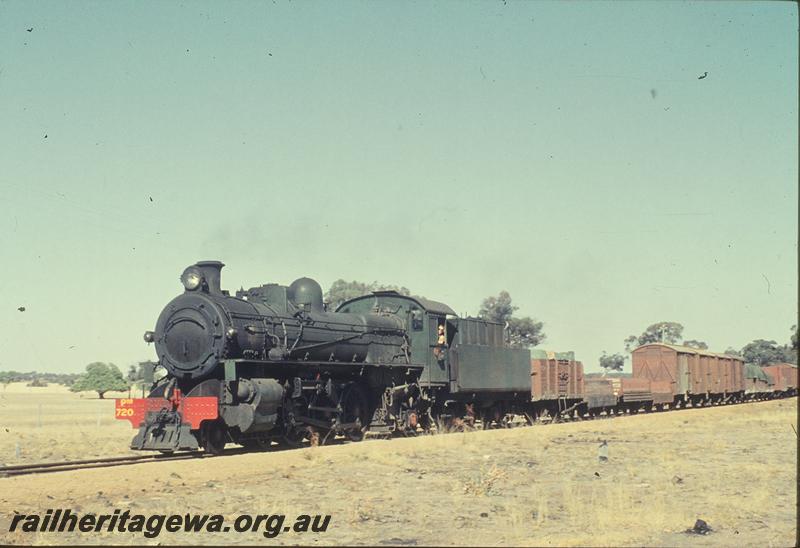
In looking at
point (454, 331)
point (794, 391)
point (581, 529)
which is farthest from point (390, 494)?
point (794, 391)

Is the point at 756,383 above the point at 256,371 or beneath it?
above

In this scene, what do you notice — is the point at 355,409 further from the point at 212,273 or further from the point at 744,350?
the point at 744,350

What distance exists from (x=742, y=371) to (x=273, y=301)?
42.7 metres

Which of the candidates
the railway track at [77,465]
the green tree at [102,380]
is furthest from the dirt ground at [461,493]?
the green tree at [102,380]

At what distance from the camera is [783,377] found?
67.1 m

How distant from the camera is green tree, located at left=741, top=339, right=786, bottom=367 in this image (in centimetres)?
10550

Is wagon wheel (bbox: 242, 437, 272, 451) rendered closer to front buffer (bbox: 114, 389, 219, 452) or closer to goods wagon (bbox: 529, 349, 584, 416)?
front buffer (bbox: 114, 389, 219, 452)

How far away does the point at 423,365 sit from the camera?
24.5 meters

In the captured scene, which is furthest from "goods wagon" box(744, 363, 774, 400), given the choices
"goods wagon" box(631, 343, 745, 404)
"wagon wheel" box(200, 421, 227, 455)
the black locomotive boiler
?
"wagon wheel" box(200, 421, 227, 455)

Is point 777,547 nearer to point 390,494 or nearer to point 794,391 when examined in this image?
point 390,494

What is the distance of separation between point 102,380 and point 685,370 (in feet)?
163

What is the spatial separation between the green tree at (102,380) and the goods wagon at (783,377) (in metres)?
52.6

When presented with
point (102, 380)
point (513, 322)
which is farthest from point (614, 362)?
point (102, 380)

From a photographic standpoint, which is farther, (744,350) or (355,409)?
(744,350)
